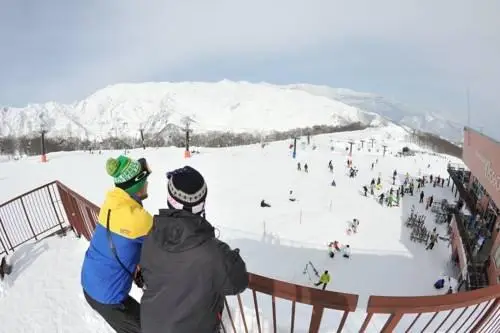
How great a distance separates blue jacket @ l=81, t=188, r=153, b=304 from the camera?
2.54 m

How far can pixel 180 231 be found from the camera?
1990 millimetres

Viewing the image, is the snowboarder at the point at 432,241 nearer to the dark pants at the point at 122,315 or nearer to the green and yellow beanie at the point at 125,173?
the dark pants at the point at 122,315

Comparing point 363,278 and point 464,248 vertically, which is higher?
point 464,248

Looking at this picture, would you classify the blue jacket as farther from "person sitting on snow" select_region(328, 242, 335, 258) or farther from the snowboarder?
the snowboarder

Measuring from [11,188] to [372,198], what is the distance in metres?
27.8

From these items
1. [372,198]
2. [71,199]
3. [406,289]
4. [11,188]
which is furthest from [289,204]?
[71,199]

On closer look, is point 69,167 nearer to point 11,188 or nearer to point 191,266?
point 11,188

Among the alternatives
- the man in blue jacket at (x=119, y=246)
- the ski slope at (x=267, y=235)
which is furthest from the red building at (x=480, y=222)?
the man in blue jacket at (x=119, y=246)

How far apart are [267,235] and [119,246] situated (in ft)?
58.1

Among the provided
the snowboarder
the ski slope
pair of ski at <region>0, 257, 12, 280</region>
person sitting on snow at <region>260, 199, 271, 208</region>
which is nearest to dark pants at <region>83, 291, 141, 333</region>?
the ski slope

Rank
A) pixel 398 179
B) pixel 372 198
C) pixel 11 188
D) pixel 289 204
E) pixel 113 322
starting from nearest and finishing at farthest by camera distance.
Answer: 1. pixel 113 322
2. pixel 11 188
3. pixel 289 204
4. pixel 372 198
5. pixel 398 179

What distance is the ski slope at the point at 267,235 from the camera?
500 cm

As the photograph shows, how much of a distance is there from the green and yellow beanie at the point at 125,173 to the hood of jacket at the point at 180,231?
2.77ft

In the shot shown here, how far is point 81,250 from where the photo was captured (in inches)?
244
